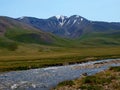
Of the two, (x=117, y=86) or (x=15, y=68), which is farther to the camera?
(x=15, y=68)

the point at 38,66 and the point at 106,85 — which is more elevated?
the point at 106,85

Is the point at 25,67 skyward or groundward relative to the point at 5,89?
groundward

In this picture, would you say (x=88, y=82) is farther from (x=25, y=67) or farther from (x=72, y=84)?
(x=25, y=67)

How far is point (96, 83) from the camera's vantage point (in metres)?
54.5

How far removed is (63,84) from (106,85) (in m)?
8.35

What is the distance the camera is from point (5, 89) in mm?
59844

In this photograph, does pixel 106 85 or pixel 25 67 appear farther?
pixel 25 67

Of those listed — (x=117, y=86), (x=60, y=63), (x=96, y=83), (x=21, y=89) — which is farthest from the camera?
(x=60, y=63)

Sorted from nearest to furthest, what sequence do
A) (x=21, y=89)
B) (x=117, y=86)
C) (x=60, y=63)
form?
(x=117, y=86)
(x=21, y=89)
(x=60, y=63)

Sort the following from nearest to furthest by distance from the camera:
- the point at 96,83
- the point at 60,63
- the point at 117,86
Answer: the point at 117,86
the point at 96,83
the point at 60,63

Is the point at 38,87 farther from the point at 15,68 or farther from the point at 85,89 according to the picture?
the point at 15,68

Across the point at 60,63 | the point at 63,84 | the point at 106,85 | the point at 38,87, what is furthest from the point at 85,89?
the point at 60,63

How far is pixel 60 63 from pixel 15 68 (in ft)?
77.1

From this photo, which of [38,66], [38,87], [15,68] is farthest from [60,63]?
[38,87]
